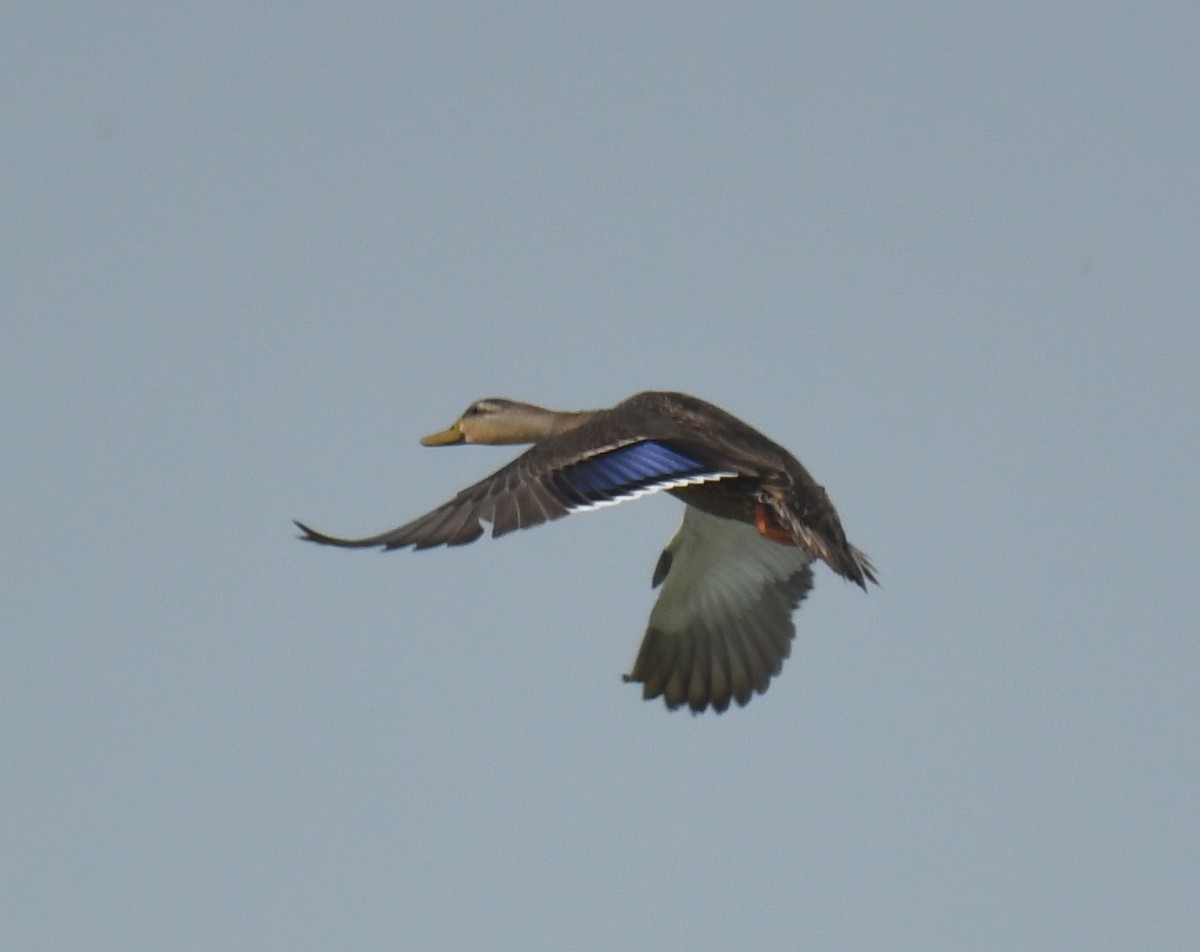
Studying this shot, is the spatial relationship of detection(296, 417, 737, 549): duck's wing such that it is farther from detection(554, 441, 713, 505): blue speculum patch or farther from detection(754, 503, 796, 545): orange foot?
detection(754, 503, 796, 545): orange foot

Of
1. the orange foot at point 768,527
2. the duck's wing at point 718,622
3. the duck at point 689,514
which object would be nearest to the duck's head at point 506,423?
the duck at point 689,514

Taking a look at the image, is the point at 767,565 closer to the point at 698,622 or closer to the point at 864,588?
the point at 698,622

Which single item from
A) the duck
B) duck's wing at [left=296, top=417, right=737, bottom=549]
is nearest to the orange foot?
the duck

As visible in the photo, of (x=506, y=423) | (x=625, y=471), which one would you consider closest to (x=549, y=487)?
(x=625, y=471)

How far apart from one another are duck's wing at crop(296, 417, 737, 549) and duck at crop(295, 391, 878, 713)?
0.04ft

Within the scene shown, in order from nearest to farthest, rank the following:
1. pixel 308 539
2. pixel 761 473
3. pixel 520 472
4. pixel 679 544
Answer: pixel 308 539 → pixel 520 472 → pixel 761 473 → pixel 679 544

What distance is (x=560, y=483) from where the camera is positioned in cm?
1416

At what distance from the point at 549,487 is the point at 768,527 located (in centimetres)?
216

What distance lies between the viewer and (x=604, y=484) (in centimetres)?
1436

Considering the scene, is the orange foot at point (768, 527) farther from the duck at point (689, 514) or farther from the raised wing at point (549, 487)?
the raised wing at point (549, 487)

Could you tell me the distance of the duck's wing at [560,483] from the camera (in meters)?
13.1

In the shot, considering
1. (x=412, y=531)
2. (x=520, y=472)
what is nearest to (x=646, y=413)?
(x=520, y=472)

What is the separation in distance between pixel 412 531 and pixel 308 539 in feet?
2.82

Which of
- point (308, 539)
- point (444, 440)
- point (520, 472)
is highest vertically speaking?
point (444, 440)
